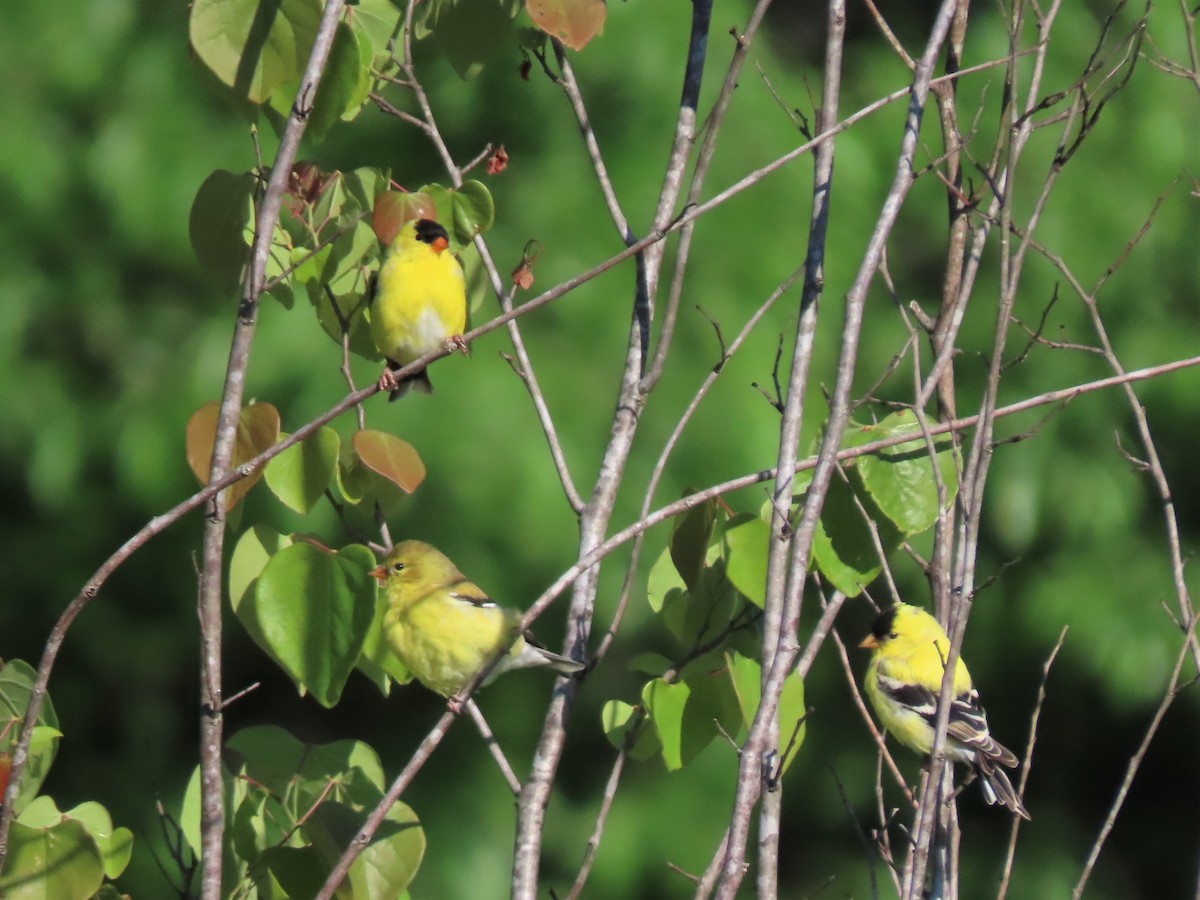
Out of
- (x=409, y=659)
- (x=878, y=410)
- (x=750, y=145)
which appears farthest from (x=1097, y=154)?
(x=409, y=659)

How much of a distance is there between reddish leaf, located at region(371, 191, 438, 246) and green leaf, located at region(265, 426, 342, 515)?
0.90 feet

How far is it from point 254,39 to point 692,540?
834mm

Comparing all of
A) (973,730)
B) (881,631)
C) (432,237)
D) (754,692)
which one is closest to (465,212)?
(754,692)

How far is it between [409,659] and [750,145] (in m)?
1.46

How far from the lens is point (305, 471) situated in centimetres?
177

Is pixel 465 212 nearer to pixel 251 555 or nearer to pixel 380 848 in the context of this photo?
pixel 251 555

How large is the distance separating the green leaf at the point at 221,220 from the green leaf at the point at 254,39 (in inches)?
7.4

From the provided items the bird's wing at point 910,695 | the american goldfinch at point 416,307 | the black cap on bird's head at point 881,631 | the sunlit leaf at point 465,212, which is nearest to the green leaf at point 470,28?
the sunlit leaf at point 465,212

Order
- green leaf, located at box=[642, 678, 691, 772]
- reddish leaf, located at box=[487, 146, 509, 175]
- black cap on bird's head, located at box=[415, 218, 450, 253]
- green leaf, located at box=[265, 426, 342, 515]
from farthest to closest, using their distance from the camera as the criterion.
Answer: black cap on bird's head, located at box=[415, 218, 450, 253] → reddish leaf, located at box=[487, 146, 509, 175] → green leaf, located at box=[642, 678, 691, 772] → green leaf, located at box=[265, 426, 342, 515]

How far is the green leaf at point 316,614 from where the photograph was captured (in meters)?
1.64

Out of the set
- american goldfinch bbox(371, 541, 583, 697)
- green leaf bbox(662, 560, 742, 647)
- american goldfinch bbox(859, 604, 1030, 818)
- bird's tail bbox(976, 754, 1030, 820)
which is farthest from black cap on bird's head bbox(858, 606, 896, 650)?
green leaf bbox(662, 560, 742, 647)

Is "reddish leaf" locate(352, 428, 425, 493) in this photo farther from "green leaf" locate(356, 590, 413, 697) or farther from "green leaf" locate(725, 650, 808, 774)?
"green leaf" locate(725, 650, 808, 774)

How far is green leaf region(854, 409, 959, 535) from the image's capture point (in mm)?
1759

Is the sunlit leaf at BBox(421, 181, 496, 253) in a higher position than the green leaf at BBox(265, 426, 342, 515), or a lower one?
higher
